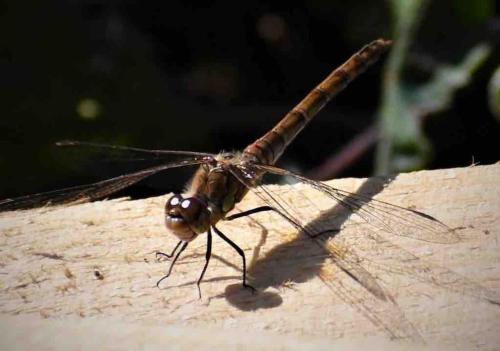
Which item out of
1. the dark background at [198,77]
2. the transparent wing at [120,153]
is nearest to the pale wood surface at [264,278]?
the transparent wing at [120,153]

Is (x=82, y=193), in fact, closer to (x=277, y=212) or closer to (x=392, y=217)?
(x=277, y=212)

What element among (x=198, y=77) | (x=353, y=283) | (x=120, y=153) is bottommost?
(x=353, y=283)

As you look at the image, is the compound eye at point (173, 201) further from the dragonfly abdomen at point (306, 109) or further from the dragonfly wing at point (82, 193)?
the dragonfly abdomen at point (306, 109)

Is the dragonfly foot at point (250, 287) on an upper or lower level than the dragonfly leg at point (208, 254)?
lower

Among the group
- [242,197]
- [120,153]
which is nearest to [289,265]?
[242,197]

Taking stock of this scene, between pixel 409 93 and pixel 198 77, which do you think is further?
pixel 198 77

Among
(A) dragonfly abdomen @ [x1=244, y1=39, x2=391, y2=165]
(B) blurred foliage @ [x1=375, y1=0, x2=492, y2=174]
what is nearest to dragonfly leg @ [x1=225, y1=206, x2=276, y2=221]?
(A) dragonfly abdomen @ [x1=244, y1=39, x2=391, y2=165]

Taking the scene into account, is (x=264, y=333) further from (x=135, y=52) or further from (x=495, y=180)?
(x=135, y=52)
